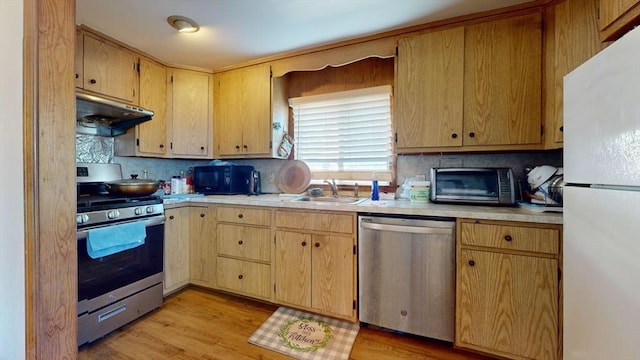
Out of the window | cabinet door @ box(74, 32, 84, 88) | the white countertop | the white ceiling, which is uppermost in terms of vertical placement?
the white ceiling

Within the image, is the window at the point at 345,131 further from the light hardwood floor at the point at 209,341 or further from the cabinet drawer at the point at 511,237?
the light hardwood floor at the point at 209,341

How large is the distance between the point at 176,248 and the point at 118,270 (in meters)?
0.52

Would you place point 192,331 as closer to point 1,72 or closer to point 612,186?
point 1,72

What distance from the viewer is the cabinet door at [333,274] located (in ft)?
6.27

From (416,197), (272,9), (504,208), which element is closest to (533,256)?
(504,208)

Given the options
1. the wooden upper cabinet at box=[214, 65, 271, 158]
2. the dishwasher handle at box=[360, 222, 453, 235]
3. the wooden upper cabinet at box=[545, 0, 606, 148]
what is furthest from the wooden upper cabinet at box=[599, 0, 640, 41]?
the wooden upper cabinet at box=[214, 65, 271, 158]

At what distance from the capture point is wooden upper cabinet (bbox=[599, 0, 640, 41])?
936mm

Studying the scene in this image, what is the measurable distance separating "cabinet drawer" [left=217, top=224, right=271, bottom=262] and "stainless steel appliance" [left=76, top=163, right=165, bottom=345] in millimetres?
495

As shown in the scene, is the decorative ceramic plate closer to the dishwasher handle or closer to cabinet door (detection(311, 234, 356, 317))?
cabinet door (detection(311, 234, 356, 317))

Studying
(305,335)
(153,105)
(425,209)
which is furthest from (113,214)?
(425,209)

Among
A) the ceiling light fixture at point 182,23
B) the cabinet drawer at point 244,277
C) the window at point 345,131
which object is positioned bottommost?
the cabinet drawer at point 244,277

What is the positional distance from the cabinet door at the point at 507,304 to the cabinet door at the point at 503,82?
83cm

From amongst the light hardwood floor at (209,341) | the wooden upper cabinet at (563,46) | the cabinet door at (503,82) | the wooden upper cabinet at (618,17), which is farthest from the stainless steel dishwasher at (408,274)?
the wooden upper cabinet at (618,17)

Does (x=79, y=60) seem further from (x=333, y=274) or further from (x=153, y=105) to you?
(x=333, y=274)
